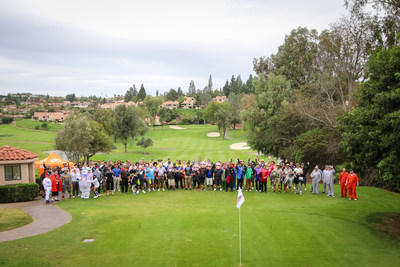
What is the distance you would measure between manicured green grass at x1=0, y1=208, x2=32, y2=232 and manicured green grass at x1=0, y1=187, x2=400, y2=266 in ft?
6.53

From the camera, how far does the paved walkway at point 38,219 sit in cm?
1202

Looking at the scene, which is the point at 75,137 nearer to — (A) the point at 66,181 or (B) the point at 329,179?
(A) the point at 66,181

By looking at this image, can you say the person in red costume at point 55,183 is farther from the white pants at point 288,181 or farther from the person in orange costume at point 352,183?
the person in orange costume at point 352,183

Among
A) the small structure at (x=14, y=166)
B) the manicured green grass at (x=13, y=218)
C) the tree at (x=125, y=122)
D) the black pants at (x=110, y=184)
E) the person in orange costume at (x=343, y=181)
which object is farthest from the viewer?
the tree at (x=125, y=122)

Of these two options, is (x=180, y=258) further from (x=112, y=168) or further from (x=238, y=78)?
(x=238, y=78)

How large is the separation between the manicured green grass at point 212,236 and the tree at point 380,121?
9.59 ft

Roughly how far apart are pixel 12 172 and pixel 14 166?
37cm

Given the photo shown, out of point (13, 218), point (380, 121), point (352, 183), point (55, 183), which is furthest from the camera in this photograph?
point (55, 183)

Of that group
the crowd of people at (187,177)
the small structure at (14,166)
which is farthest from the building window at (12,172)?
the crowd of people at (187,177)

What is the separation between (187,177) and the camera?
20.5m

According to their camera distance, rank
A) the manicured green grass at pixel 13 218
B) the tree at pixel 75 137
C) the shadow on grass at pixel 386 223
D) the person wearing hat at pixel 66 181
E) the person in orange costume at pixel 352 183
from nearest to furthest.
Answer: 1. the shadow on grass at pixel 386 223
2. the manicured green grass at pixel 13 218
3. the person in orange costume at pixel 352 183
4. the person wearing hat at pixel 66 181
5. the tree at pixel 75 137

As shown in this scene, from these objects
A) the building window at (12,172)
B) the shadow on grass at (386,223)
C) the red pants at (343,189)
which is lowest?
the shadow on grass at (386,223)

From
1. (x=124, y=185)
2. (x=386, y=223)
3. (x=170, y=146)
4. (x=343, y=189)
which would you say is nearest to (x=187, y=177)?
(x=124, y=185)

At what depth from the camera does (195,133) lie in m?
86.8
